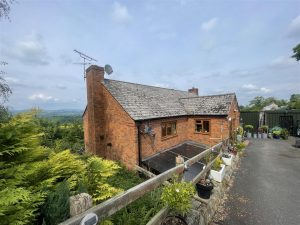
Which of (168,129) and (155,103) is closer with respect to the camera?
(168,129)

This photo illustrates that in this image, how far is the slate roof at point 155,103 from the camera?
1158 cm

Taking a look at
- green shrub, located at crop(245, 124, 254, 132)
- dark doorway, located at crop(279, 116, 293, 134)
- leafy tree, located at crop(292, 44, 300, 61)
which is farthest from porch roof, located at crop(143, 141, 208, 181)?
leafy tree, located at crop(292, 44, 300, 61)

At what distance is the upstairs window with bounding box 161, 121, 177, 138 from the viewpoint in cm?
1275

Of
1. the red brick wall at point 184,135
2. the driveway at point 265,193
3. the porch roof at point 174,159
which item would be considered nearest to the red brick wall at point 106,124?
the red brick wall at point 184,135

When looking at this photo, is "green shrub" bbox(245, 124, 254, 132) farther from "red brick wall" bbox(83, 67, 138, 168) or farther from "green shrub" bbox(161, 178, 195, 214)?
"green shrub" bbox(161, 178, 195, 214)

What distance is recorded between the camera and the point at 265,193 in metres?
7.93

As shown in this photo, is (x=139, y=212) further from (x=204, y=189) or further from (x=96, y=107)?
(x=96, y=107)

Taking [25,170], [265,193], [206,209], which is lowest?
[265,193]

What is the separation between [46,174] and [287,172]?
12.9 metres

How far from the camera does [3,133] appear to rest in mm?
3154

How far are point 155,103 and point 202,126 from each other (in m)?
4.84

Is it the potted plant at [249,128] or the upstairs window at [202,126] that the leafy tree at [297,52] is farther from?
the upstairs window at [202,126]

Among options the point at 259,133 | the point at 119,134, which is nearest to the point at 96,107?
the point at 119,134

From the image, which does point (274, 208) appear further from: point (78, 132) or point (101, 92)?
point (78, 132)
